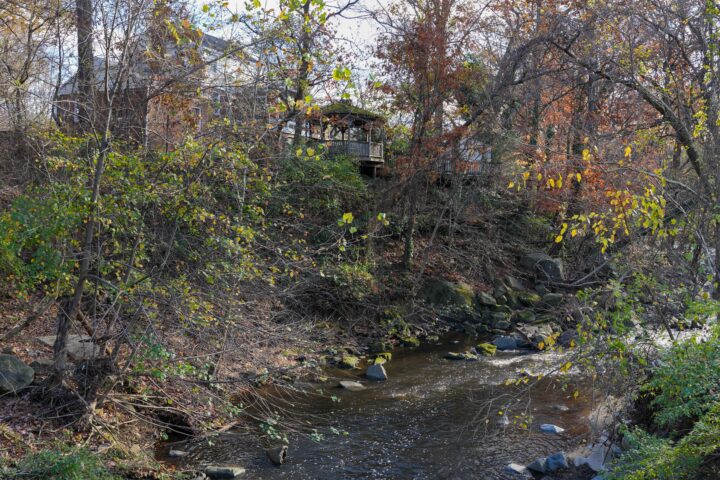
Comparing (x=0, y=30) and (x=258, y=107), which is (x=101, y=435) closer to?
(x=258, y=107)

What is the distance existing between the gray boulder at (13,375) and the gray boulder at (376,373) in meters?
6.48

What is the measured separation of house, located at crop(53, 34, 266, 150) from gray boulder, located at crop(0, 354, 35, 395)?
3.28 m

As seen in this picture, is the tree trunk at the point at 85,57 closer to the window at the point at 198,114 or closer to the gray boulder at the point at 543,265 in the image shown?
the window at the point at 198,114

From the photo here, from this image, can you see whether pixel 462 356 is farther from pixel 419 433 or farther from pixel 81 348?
pixel 81 348

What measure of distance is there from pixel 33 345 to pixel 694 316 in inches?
356

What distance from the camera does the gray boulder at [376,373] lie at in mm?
12797

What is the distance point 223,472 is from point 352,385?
440 cm

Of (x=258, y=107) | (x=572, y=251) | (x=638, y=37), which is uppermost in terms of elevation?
(x=638, y=37)

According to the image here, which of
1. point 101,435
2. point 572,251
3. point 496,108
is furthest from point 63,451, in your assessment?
point 572,251

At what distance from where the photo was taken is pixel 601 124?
63.7 feet

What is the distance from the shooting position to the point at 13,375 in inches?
318

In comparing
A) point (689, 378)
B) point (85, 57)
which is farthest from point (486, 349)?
point (85, 57)

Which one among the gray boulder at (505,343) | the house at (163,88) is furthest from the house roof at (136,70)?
the gray boulder at (505,343)

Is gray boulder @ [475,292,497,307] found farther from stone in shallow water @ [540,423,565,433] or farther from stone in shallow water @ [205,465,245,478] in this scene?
stone in shallow water @ [205,465,245,478]
